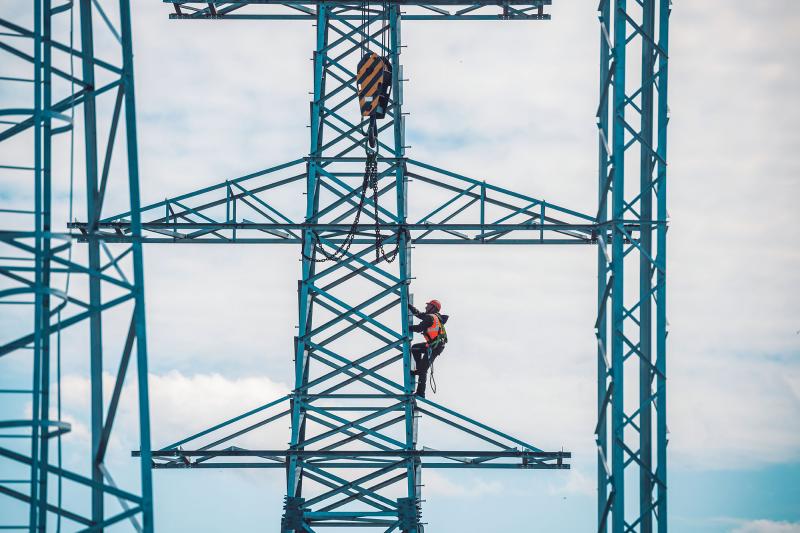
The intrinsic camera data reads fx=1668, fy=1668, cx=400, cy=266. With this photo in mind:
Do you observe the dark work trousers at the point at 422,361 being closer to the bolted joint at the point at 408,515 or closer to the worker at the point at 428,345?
the worker at the point at 428,345

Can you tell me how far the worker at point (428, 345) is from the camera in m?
28.0

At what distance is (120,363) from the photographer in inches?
784

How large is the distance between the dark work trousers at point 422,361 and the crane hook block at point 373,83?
13.0ft

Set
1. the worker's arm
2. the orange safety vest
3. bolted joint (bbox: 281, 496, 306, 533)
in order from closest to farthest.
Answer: bolted joint (bbox: 281, 496, 306, 533)
the worker's arm
the orange safety vest

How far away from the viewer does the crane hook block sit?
27234 millimetres

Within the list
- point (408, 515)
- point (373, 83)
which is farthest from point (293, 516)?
point (373, 83)

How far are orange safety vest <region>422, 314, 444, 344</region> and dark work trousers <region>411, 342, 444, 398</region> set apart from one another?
0.14 metres

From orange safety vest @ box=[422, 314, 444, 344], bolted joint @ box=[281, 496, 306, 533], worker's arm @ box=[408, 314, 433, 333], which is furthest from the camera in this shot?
orange safety vest @ box=[422, 314, 444, 344]

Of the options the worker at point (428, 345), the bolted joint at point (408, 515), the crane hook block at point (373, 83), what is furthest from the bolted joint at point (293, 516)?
the crane hook block at point (373, 83)

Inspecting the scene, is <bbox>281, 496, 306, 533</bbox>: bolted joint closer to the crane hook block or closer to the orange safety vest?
the orange safety vest

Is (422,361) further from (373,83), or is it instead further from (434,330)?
(373,83)

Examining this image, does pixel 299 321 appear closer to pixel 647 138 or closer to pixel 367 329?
pixel 367 329

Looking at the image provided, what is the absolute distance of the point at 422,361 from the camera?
28094 millimetres


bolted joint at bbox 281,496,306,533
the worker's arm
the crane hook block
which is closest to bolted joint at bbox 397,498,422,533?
bolted joint at bbox 281,496,306,533
